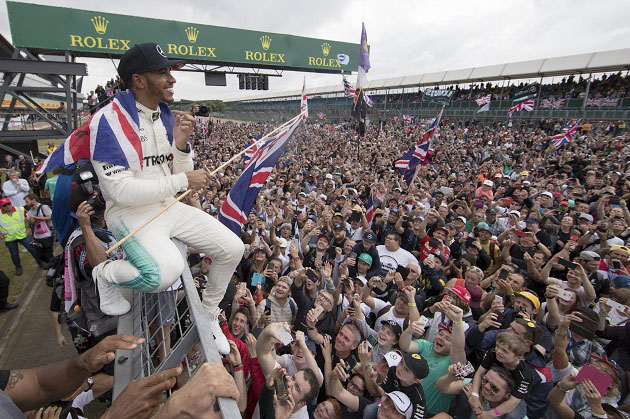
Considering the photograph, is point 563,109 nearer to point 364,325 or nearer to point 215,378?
point 364,325

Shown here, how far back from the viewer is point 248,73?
21.8 metres

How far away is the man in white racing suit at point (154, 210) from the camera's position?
1.93m

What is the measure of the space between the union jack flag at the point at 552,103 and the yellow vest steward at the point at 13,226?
3050 centimetres

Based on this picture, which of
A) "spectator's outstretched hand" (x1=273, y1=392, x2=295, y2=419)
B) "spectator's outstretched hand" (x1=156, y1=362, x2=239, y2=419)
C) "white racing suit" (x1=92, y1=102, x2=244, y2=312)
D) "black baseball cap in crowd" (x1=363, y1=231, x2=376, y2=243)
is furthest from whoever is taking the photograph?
"black baseball cap in crowd" (x1=363, y1=231, x2=376, y2=243)

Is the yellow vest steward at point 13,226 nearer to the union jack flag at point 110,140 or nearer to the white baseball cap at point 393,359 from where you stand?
the union jack flag at point 110,140

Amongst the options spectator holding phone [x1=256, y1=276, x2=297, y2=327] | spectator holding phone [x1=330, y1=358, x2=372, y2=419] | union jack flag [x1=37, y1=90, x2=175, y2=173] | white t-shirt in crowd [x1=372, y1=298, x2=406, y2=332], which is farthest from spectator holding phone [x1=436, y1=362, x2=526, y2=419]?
union jack flag [x1=37, y1=90, x2=175, y2=173]

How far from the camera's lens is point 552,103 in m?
24.2

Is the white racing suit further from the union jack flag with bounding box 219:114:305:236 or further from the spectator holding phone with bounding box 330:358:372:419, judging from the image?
the union jack flag with bounding box 219:114:305:236

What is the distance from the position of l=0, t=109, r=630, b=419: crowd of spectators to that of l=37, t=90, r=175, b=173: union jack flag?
407 millimetres

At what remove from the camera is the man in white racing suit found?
1933 millimetres

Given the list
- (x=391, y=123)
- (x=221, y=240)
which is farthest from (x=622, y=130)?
(x=221, y=240)

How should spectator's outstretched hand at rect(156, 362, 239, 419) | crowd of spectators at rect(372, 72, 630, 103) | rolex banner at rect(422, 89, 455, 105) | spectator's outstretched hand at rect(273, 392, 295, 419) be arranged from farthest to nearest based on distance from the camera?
rolex banner at rect(422, 89, 455, 105), crowd of spectators at rect(372, 72, 630, 103), spectator's outstretched hand at rect(273, 392, 295, 419), spectator's outstretched hand at rect(156, 362, 239, 419)

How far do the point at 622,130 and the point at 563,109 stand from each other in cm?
500

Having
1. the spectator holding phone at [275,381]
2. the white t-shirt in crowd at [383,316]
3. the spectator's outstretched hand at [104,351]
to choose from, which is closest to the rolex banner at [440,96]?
the white t-shirt in crowd at [383,316]
